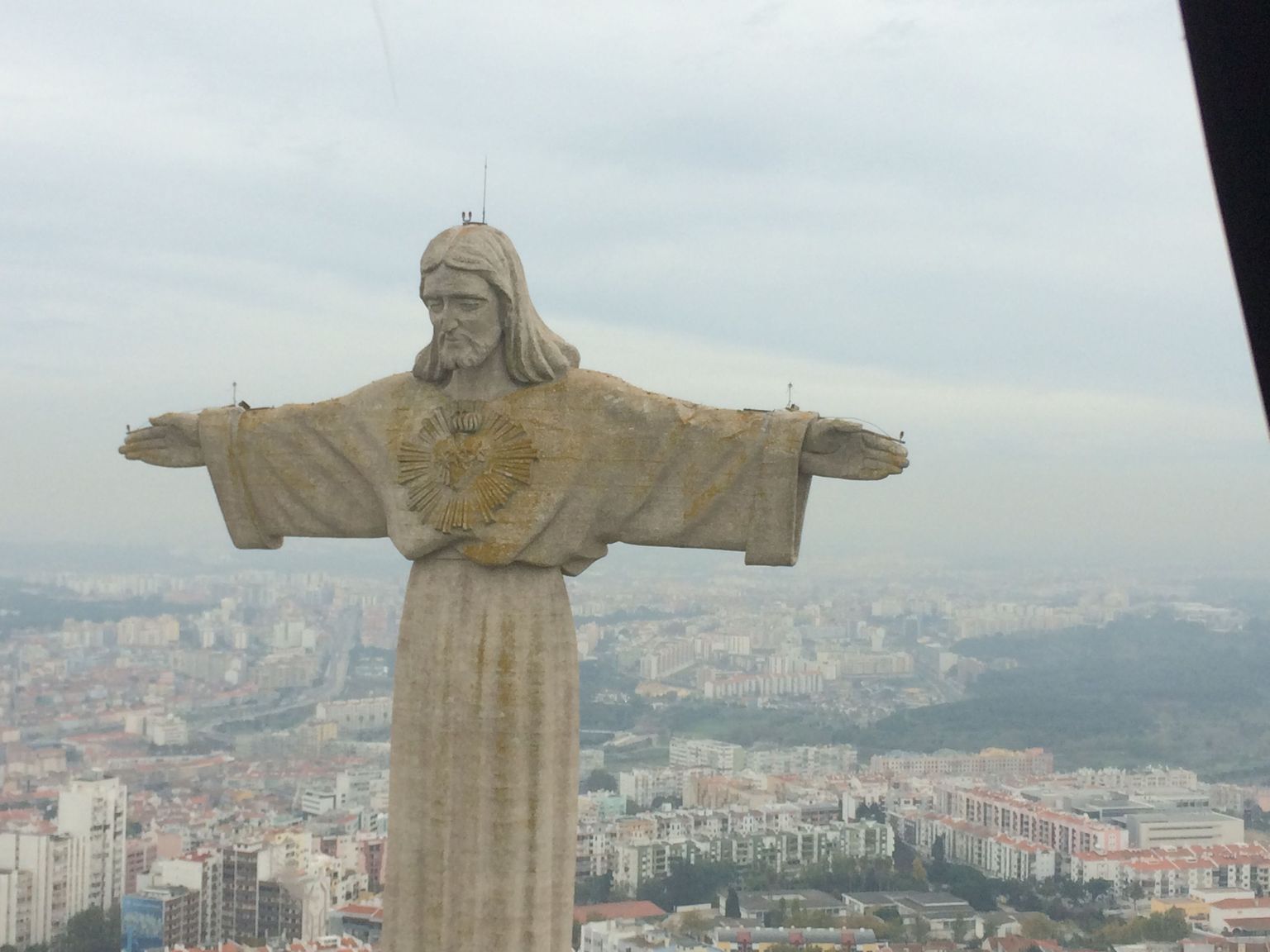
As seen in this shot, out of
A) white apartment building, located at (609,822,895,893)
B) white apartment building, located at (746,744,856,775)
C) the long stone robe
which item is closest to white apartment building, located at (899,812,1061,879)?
white apartment building, located at (609,822,895,893)

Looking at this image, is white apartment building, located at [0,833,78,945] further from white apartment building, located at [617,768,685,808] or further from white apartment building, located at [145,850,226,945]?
white apartment building, located at [617,768,685,808]

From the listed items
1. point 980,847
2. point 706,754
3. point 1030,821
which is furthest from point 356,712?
point 1030,821

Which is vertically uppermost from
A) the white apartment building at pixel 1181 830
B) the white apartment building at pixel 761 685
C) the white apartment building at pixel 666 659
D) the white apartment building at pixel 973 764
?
the white apartment building at pixel 666 659

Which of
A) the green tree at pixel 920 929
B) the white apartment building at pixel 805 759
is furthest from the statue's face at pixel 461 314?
the white apartment building at pixel 805 759

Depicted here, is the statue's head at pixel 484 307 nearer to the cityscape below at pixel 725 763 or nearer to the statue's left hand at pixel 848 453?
the statue's left hand at pixel 848 453

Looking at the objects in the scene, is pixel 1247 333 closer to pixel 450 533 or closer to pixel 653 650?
pixel 450 533
